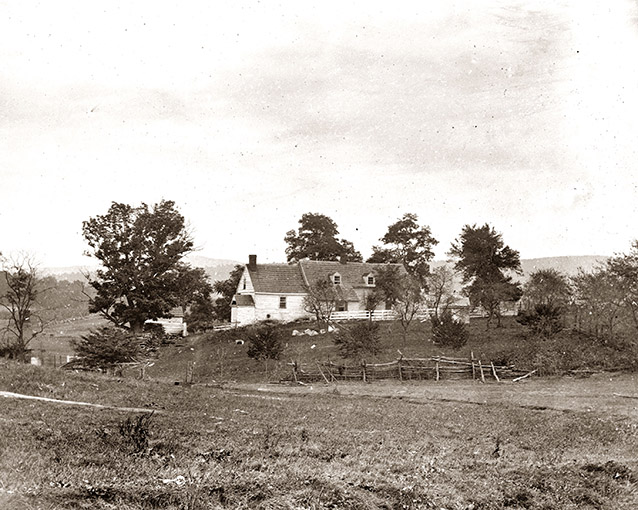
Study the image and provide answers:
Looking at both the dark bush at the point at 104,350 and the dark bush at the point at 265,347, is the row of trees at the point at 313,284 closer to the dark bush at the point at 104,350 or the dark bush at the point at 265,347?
the dark bush at the point at 104,350

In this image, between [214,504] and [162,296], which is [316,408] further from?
[162,296]

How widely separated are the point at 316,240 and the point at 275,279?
698 inches

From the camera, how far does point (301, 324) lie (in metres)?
52.4

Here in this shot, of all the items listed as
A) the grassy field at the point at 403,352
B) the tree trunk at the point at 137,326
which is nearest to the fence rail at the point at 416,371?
the grassy field at the point at 403,352

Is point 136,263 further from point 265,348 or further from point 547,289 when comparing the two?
point 547,289

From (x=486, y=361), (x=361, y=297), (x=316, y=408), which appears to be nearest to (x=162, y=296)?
(x=361, y=297)

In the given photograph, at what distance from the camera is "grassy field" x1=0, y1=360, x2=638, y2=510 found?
7.73 m

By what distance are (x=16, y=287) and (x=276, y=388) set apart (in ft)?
74.5

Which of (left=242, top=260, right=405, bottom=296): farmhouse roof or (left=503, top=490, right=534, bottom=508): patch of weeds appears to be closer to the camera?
(left=503, top=490, right=534, bottom=508): patch of weeds

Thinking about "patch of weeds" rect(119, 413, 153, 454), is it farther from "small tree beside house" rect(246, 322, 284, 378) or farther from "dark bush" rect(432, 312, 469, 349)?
"dark bush" rect(432, 312, 469, 349)

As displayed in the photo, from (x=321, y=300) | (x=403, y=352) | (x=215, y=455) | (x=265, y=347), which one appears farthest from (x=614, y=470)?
(x=321, y=300)

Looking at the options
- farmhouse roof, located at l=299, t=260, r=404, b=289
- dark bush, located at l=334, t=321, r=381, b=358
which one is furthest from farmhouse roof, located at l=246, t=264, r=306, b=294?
dark bush, located at l=334, t=321, r=381, b=358

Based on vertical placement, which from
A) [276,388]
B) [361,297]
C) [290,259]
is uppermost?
[290,259]

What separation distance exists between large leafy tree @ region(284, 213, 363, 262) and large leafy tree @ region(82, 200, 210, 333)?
89.7 feet
